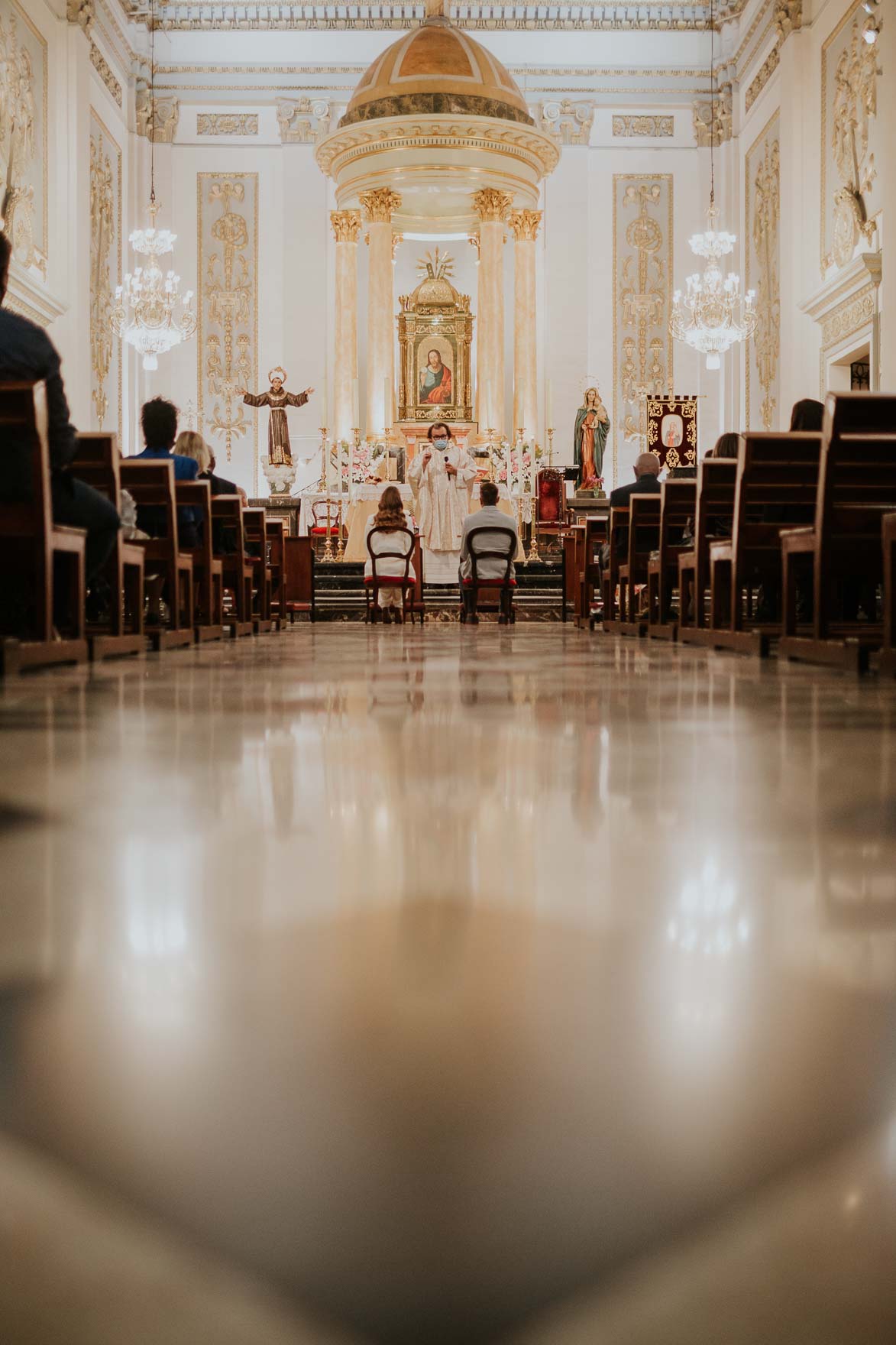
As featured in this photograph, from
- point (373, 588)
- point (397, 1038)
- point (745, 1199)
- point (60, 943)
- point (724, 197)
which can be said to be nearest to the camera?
point (745, 1199)

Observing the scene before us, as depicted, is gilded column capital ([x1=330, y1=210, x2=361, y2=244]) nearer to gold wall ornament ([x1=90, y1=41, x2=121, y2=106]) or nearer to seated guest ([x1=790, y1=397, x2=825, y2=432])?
gold wall ornament ([x1=90, y1=41, x2=121, y2=106])

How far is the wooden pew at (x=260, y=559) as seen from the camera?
9.96 m

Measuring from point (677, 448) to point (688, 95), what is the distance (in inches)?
193

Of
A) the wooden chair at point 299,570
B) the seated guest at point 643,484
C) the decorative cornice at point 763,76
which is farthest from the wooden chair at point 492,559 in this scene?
the decorative cornice at point 763,76

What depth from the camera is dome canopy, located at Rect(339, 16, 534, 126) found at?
14688mm

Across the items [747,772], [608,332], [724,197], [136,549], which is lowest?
[747,772]

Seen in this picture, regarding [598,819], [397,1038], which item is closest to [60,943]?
[397,1038]

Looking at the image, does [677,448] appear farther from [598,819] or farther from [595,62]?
[598,819]

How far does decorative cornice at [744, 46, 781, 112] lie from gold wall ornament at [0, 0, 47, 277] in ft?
27.5

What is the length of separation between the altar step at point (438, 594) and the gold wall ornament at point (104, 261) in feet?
11.8

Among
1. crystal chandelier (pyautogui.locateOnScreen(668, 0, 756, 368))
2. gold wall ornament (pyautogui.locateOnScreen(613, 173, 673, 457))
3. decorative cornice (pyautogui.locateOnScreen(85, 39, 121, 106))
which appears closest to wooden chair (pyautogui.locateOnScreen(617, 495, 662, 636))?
crystal chandelier (pyautogui.locateOnScreen(668, 0, 756, 368))

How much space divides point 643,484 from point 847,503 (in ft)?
15.7

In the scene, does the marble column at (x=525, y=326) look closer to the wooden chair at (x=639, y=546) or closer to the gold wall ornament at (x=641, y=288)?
the gold wall ornament at (x=641, y=288)

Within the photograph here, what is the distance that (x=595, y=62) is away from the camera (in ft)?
61.1
